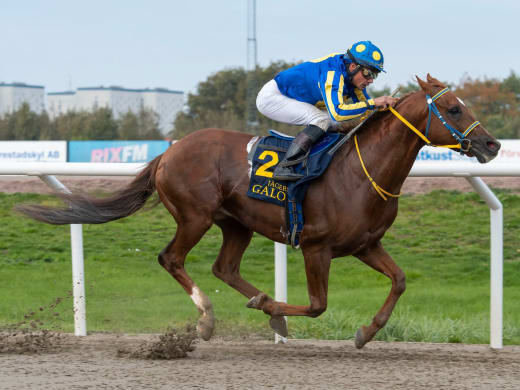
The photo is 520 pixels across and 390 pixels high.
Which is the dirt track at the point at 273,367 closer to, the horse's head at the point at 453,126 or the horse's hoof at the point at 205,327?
the horse's hoof at the point at 205,327

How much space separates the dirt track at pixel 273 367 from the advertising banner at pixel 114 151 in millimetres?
14485

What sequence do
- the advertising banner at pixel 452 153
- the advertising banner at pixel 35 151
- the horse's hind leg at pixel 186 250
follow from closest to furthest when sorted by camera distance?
the horse's hind leg at pixel 186 250 → the advertising banner at pixel 452 153 → the advertising banner at pixel 35 151

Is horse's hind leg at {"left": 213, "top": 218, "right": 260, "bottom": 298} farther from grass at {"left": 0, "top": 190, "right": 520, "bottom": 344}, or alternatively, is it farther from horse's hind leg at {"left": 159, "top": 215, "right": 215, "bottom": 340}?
grass at {"left": 0, "top": 190, "right": 520, "bottom": 344}

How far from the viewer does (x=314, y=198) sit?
13.9ft

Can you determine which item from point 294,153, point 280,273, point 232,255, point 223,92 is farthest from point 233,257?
point 223,92

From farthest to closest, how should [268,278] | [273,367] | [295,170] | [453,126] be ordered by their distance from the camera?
[268,278], [295,170], [453,126], [273,367]

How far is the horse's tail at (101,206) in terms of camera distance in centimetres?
478

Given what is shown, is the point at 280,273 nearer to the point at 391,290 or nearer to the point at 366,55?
the point at 391,290

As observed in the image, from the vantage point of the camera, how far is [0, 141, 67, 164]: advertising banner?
18281mm

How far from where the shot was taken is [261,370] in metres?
3.85

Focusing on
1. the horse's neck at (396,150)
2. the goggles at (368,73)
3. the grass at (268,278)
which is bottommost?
the grass at (268,278)

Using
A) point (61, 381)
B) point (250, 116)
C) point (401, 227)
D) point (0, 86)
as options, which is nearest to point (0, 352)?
point (61, 381)

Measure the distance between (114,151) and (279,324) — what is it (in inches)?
615

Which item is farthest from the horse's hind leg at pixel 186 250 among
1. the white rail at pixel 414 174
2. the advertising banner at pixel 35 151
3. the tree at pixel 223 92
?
the tree at pixel 223 92
